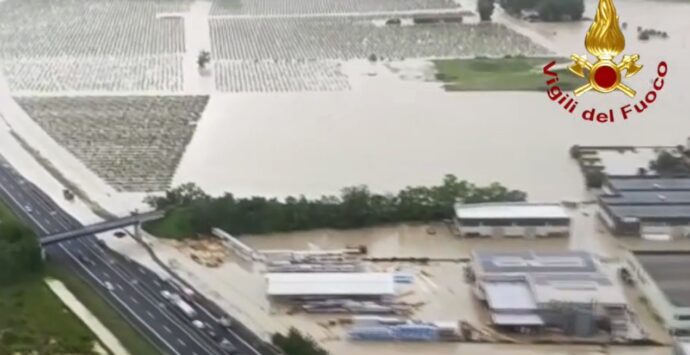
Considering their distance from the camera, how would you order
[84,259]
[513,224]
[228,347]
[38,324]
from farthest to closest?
[513,224], [84,259], [38,324], [228,347]

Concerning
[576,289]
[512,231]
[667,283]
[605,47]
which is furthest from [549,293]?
[605,47]

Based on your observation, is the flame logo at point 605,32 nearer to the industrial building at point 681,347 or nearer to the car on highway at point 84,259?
the industrial building at point 681,347

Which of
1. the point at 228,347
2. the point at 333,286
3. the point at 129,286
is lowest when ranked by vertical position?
the point at 228,347

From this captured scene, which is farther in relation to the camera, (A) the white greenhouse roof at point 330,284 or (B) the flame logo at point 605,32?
(A) the white greenhouse roof at point 330,284

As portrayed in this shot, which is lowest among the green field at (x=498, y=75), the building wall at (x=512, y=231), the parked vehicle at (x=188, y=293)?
the parked vehicle at (x=188, y=293)

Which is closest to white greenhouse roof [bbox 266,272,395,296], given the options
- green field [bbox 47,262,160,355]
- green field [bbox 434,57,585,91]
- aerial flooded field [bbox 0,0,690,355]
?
aerial flooded field [bbox 0,0,690,355]

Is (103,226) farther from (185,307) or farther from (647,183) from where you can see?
(647,183)

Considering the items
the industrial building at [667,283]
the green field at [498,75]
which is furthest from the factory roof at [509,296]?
the green field at [498,75]

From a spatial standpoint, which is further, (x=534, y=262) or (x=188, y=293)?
(x=534, y=262)
